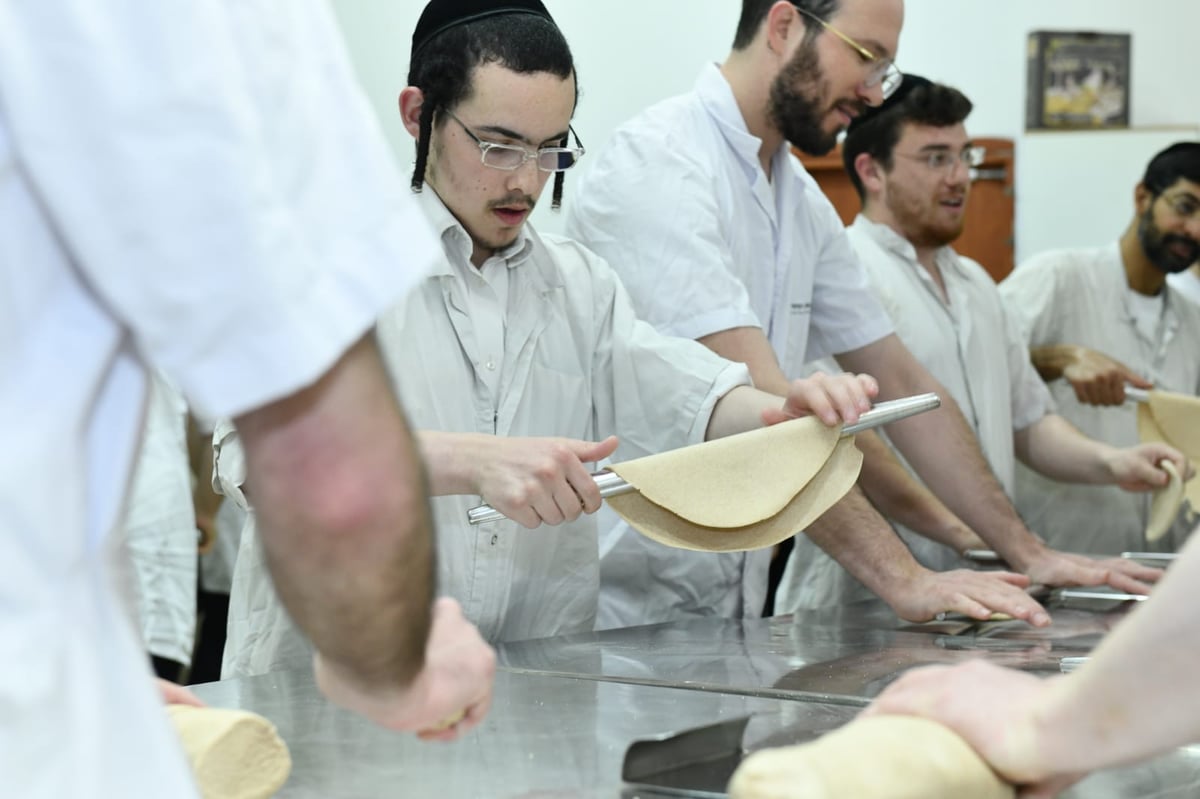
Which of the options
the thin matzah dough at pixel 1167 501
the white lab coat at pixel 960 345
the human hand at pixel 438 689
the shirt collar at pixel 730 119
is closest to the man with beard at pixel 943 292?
the white lab coat at pixel 960 345

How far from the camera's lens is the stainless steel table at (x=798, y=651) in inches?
61.5

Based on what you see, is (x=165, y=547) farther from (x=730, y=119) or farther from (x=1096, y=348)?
(x=1096, y=348)

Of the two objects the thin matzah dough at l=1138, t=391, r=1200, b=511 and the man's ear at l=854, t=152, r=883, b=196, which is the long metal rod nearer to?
the thin matzah dough at l=1138, t=391, r=1200, b=511

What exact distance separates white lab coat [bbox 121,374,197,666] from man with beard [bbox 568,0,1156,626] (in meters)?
1.14

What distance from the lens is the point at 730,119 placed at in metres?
2.33

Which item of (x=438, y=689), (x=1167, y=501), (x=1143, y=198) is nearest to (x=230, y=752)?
(x=438, y=689)

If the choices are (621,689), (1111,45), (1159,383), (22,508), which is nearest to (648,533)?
(621,689)

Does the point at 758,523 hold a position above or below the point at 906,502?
above

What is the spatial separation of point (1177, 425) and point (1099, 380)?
0.44 m

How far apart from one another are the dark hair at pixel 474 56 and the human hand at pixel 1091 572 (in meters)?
1.23

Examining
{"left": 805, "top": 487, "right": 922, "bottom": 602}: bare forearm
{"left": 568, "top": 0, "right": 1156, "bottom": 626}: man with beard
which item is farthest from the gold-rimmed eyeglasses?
{"left": 805, "top": 487, "right": 922, "bottom": 602}: bare forearm

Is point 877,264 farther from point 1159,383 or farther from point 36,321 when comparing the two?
point 36,321

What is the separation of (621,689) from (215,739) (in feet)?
1.93

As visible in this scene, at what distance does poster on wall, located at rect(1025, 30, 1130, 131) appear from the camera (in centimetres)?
492
